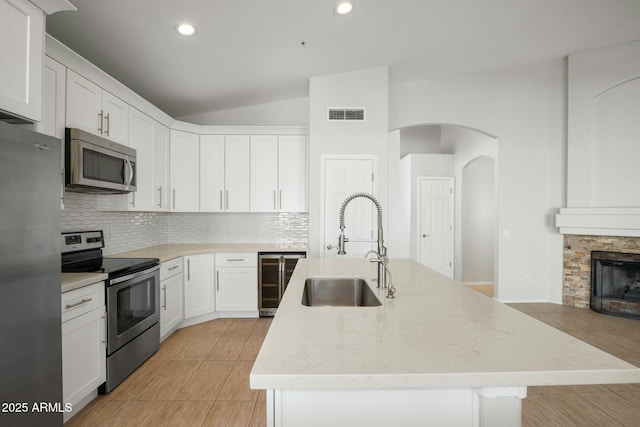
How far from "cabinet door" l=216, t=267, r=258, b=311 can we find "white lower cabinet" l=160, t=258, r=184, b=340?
490mm

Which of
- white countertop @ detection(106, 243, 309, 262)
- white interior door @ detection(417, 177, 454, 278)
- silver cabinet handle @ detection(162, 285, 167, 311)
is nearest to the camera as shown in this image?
silver cabinet handle @ detection(162, 285, 167, 311)

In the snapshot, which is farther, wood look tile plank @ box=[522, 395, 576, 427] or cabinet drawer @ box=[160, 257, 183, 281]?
cabinet drawer @ box=[160, 257, 183, 281]

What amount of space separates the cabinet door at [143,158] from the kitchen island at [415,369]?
9.56ft

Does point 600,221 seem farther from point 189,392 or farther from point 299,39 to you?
point 189,392

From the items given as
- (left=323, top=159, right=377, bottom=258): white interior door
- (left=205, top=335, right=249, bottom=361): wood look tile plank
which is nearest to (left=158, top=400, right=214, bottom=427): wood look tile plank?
(left=205, top=335, right=249, bottom=361): wood look tile plank

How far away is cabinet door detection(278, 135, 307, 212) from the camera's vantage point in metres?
4.43

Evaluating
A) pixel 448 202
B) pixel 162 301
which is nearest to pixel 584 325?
pixel 448 202

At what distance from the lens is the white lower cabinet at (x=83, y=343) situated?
1996 mm

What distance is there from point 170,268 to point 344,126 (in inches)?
105

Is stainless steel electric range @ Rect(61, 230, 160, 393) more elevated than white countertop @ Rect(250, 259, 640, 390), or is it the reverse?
white countertop @ Rect(250, 259, 640, 390)

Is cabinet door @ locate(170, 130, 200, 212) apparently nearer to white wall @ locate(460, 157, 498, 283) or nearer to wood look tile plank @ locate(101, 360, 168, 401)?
wood look tile plank @ locate(101, 360, 168, 401)

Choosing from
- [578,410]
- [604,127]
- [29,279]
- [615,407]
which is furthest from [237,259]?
[604,127]

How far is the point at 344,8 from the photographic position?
286 centimetres

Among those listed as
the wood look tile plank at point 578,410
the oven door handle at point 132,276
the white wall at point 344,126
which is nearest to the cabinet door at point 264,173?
the white wall at point 344,126
